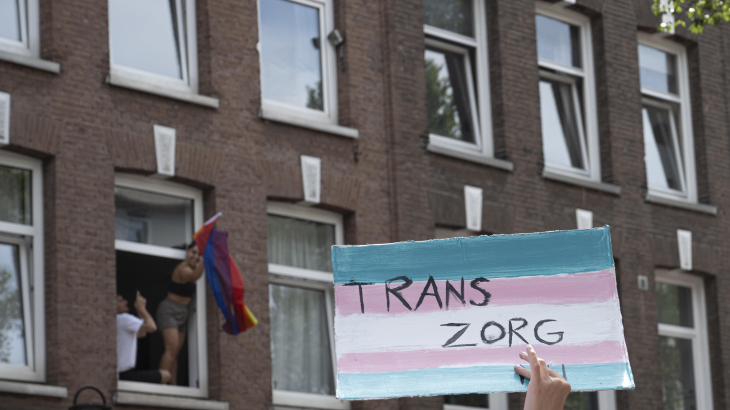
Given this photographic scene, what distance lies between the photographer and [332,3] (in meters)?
15.0

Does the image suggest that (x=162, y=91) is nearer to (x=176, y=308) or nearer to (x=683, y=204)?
(x=176, y=308)

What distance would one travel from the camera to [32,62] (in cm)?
1169

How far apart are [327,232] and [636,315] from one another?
198 inches

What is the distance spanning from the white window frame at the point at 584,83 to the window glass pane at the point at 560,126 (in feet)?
0.25

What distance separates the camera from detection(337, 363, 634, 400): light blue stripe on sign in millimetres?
4992

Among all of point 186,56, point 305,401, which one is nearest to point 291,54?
point 186,56

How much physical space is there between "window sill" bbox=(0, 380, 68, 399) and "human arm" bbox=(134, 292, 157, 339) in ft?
3.97

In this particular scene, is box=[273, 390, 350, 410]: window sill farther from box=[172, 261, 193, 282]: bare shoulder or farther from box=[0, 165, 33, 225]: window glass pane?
box=[0, 165, 33, 225]: window glass pane

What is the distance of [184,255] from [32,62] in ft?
7.96

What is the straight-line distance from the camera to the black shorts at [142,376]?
12098 millimetres

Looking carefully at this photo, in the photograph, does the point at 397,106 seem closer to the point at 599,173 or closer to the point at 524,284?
the point at 599,173

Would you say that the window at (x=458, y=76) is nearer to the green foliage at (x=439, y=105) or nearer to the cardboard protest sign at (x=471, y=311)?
the green foliage at (x=439, y=105)

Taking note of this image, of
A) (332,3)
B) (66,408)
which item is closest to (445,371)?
(66,408)

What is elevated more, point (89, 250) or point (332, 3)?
point (332, 3)
